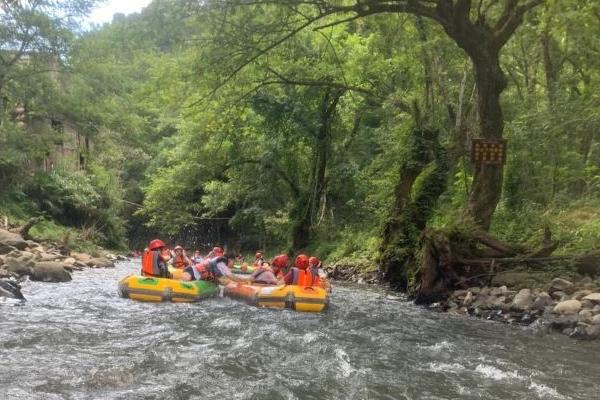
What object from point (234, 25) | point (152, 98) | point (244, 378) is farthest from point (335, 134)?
point (244, 378)

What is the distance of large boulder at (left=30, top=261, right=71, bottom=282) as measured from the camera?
13438 millimetres

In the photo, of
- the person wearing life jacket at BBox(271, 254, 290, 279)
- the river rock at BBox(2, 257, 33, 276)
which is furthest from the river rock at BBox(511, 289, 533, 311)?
the river rock at BBox(2, 257, 33, 276)

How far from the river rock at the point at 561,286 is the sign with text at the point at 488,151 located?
2653 millimetres

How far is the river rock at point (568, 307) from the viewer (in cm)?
936

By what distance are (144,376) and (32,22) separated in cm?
1488

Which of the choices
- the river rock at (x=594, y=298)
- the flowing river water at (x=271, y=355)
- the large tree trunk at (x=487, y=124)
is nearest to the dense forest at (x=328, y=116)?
the large tree trunk at (x=487, y=124)

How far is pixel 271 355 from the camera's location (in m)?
6.74

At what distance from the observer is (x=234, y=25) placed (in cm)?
992

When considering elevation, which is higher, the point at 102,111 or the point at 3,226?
the point at 102,111

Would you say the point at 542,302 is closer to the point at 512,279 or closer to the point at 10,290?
the point at 512,279

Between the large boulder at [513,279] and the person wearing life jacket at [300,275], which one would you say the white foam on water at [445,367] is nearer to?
the person wearing life jacket at [300,275]

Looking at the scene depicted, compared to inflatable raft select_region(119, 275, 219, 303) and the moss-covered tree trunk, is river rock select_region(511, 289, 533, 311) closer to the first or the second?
the moss-covered tree trunk

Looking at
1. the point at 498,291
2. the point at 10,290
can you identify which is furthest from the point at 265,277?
the point at 10,290

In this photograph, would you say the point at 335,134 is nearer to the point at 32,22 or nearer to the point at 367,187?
the point at 367,187
